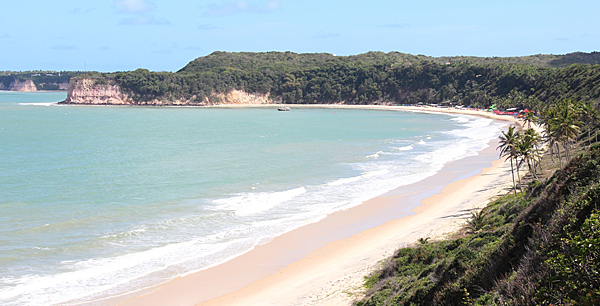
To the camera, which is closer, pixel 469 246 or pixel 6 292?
pixel 469 246

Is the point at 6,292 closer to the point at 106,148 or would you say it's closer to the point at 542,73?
the point at 106,148

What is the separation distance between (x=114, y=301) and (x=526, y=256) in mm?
12533

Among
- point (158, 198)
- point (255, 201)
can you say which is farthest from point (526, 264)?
point (158, 198)

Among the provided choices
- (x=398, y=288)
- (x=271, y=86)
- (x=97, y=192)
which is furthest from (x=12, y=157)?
(x=271, y=86)

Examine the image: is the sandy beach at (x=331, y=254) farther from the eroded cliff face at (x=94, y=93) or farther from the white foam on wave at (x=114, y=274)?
the eroded cliff face at (x=94, y=93)

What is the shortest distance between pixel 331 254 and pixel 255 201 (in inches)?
379

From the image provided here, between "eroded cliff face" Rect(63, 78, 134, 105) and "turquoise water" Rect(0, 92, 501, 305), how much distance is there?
412 ft

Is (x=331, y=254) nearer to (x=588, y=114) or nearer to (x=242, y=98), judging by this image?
(x=588, y=114)

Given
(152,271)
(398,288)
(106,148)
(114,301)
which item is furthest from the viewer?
(106,148)

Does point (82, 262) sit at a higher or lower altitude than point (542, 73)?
lower

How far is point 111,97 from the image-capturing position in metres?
179

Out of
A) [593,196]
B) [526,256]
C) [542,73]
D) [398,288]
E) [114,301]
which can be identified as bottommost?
[114,301]

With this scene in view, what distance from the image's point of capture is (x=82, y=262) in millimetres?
18172

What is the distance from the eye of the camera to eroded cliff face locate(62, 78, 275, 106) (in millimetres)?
174750
